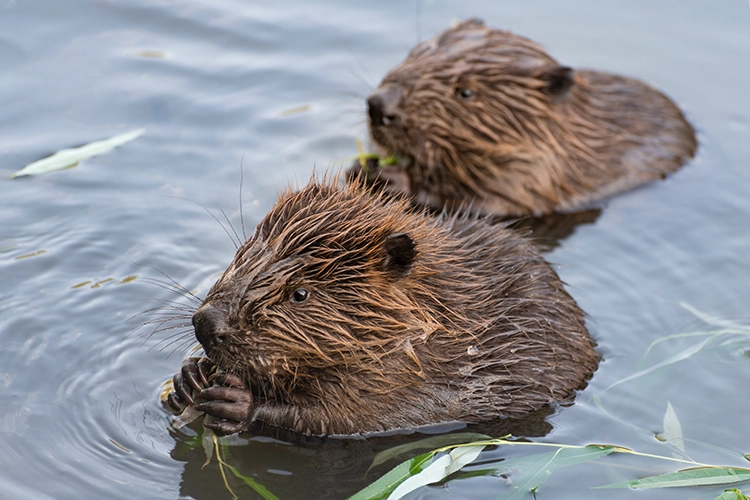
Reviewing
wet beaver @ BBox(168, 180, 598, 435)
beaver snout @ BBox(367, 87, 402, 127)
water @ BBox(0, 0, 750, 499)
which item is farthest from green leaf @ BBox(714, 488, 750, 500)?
beaver snout @ BBox(367, 87, 402, 127)

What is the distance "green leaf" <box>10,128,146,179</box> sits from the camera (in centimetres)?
546

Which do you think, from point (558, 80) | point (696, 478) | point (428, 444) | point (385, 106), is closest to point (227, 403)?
point (428, 444)

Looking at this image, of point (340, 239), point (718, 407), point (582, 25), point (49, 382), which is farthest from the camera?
point (582, 25)

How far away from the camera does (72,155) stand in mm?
5652

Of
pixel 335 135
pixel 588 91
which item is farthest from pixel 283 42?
pixel 588 91

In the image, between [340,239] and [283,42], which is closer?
[340,239]

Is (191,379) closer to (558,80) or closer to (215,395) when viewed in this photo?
(215,395)

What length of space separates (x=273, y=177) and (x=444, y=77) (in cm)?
116

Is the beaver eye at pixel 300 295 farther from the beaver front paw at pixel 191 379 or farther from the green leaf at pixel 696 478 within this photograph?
the green leaf at pixel 696 478

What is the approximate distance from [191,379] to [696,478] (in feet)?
6.36

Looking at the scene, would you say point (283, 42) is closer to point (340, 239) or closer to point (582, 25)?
point (582, 25)

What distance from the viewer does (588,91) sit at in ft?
20.6

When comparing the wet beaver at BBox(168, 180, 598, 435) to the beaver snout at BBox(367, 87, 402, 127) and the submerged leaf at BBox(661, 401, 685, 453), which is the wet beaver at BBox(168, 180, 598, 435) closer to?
the submerged leaf at BBox(661, 401, 685, 453)

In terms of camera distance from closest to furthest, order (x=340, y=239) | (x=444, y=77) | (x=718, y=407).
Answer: (x=340, y=239) < (x=718, y=407) < (x=444, y=77)
